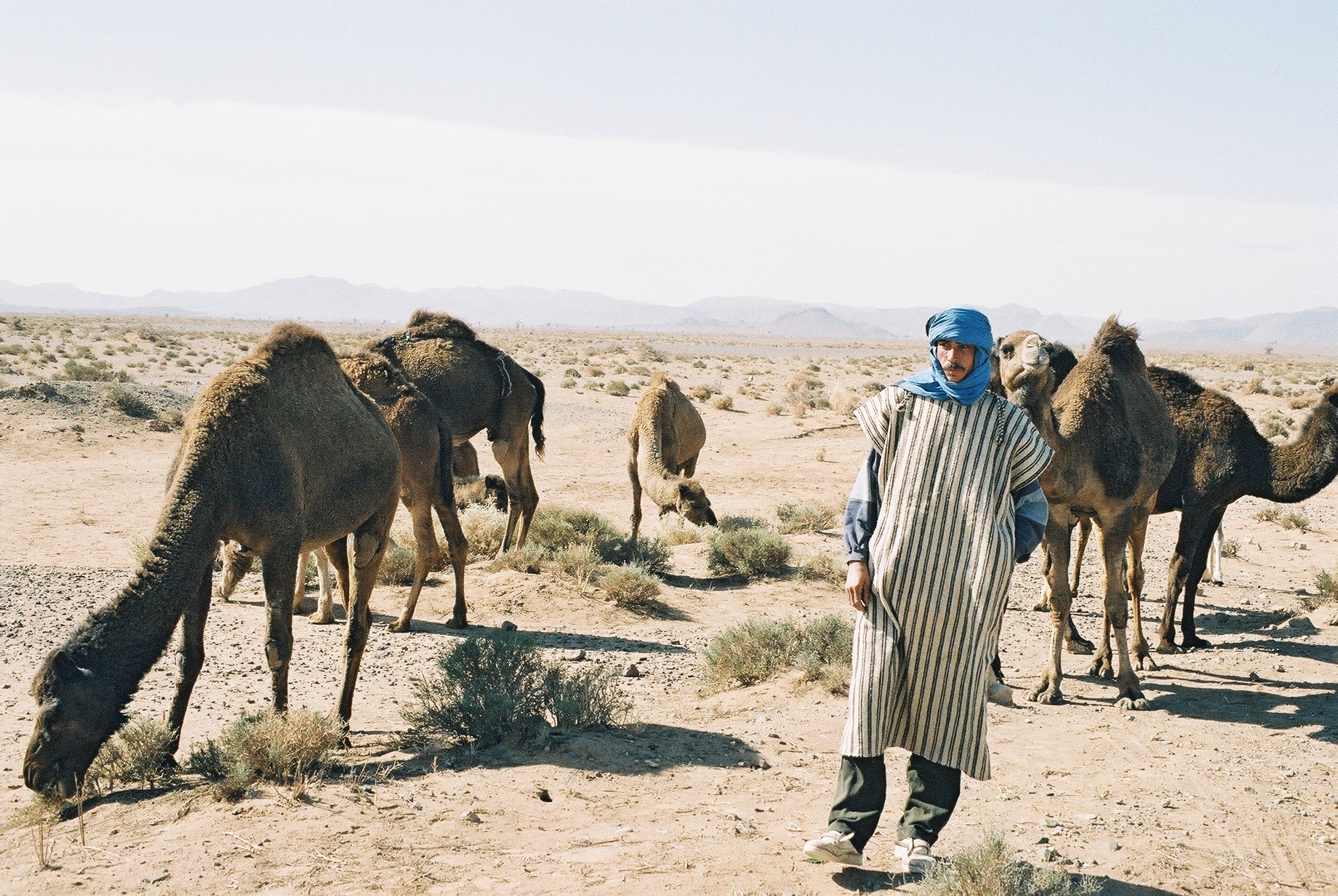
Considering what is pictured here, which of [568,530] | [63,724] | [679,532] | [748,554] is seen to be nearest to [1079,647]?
[748,554]

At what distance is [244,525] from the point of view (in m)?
6.14

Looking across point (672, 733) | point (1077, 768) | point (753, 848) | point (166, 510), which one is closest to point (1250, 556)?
point (1077, 768)

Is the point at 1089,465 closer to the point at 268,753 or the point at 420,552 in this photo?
the point at 420,552

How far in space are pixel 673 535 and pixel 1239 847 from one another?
10037 mm

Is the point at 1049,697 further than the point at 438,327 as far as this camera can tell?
No

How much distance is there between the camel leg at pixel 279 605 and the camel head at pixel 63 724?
A: 1.03m

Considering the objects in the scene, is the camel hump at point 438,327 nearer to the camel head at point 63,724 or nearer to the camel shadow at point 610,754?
the camel shadow at point 610,754

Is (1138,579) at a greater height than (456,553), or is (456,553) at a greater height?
(1138,579)

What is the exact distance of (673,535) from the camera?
49.4ft

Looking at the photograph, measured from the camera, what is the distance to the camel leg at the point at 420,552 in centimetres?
993

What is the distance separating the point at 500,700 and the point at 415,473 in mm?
3554

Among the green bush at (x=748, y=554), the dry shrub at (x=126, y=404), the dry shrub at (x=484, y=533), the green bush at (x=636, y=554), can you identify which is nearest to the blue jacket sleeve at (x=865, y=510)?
the green bush at (x=636, y=554)

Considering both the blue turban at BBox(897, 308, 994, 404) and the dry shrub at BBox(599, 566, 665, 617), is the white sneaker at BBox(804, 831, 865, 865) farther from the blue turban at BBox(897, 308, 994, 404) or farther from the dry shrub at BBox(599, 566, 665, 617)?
the dry shrub at BBox(599, 566, 665, 617)

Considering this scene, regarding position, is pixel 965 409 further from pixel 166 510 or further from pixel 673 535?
pixel 673 535
